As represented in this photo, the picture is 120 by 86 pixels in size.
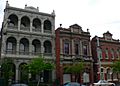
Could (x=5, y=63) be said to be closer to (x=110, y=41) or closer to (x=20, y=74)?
(x=20, y=74)

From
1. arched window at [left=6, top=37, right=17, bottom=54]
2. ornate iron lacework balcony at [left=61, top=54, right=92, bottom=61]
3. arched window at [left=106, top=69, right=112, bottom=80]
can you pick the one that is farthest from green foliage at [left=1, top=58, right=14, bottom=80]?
arched window at [left=106, top=69, right=112, bottom=80]

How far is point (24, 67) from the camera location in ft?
109

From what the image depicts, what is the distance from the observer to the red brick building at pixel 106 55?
43.4 metres

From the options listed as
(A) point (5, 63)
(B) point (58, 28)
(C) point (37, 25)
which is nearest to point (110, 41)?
→ (B) point (58, 28)

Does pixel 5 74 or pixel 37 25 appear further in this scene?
pixel 37 25

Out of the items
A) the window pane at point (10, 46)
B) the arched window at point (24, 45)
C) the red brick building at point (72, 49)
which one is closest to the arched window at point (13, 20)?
the arched window at point (24, 45)

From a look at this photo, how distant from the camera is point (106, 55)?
45281 millimetres

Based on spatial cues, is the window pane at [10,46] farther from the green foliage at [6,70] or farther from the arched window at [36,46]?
the green foliage at [6,70]

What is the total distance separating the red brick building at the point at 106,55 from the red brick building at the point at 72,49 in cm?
229

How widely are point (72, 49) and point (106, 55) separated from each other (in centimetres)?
950

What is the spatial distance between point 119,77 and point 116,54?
5.19m

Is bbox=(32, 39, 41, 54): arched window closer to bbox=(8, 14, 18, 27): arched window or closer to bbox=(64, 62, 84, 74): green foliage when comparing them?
bbox=(8, 14, 18, 27): arched window

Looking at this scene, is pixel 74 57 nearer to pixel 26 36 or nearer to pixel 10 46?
pixel 26 36

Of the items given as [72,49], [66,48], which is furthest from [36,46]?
[72,49]
